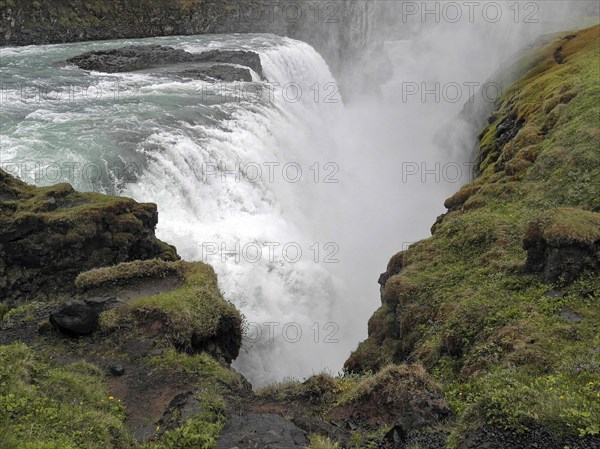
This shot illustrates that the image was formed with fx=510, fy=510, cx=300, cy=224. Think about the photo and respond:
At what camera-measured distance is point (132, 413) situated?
35.1ft

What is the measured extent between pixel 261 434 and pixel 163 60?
50.2 metres

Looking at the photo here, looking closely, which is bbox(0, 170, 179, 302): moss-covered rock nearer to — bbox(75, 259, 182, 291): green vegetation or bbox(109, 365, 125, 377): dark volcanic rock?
bbox(75, 259, 182, 291): green vegetation

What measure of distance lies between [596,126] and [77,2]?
7305cm

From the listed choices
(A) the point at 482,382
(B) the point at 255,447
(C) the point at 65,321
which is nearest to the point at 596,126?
(A) the point at 482,382

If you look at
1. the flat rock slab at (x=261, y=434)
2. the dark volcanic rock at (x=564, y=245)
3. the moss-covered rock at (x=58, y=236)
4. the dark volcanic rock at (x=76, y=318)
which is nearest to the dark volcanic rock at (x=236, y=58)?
the moss-covered rock at (x=58, y=236)

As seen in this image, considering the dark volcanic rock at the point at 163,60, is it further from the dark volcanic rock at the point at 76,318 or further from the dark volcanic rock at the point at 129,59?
the dark volcanic rock at the point at 76,318

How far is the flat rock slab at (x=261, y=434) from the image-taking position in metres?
9.28

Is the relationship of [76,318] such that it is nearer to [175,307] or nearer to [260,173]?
[175,307]

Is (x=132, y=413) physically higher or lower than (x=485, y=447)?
lower

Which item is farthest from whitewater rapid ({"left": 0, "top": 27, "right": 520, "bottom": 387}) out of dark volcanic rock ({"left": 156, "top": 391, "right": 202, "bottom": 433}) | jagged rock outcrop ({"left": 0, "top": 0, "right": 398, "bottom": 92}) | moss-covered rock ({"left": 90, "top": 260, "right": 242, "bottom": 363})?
jagged rock outcrop ({"left": 0, "top": 0, "right": 398, "bottom": 92})

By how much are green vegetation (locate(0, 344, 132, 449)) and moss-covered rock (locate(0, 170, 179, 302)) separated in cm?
689

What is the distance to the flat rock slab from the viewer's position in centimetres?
928

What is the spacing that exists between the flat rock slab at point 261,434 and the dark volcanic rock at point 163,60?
40.7 m

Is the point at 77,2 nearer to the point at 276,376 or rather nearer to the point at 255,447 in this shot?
the point at 276,376
